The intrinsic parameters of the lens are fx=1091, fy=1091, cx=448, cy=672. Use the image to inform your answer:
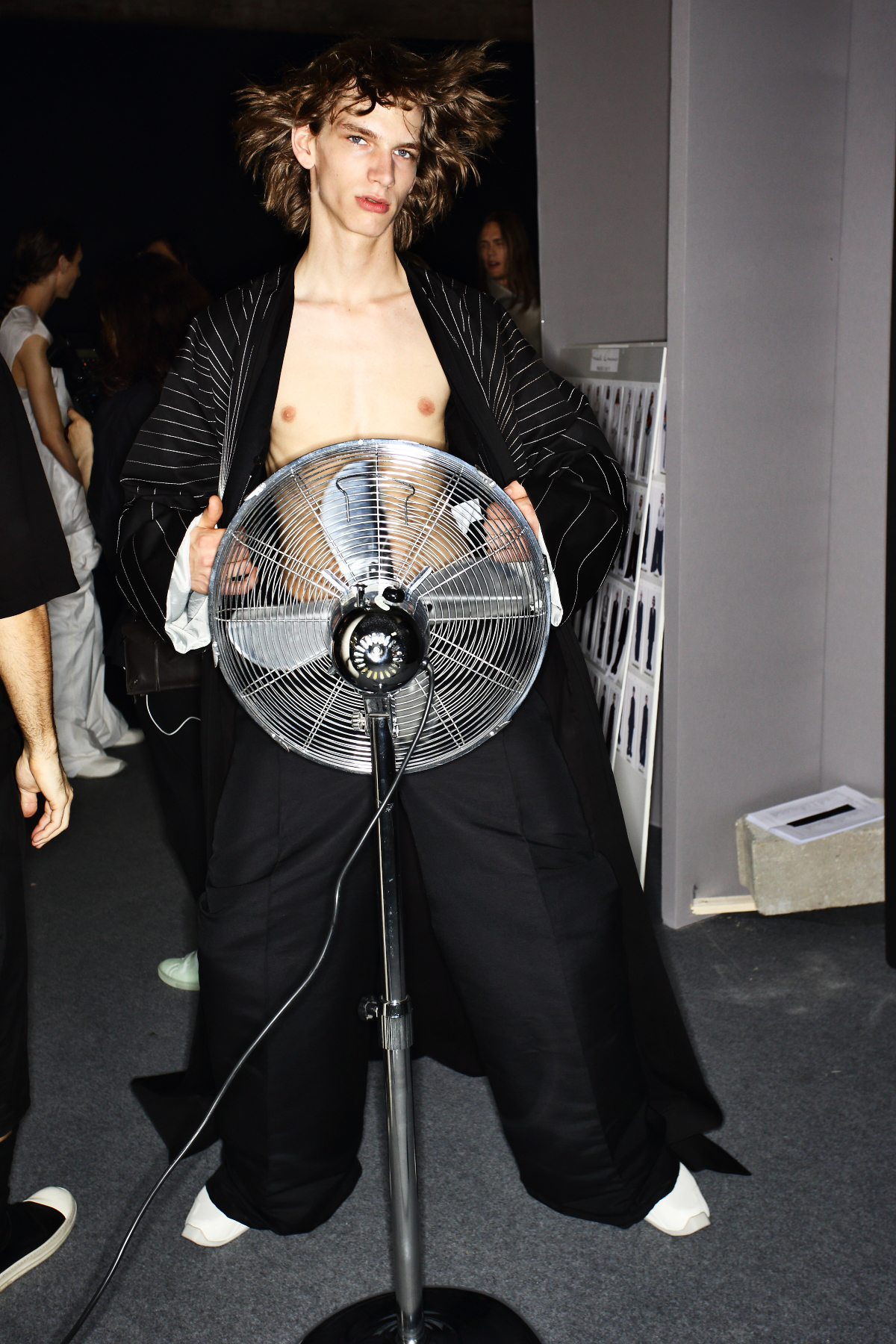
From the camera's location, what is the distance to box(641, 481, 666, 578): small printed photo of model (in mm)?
2613

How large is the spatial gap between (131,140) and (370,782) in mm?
5408

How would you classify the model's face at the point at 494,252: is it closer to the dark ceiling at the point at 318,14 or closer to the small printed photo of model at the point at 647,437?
the small printed photo of model at the point at 647,437

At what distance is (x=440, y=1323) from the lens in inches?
62.9

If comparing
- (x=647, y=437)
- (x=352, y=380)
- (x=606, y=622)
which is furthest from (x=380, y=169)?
(x=606, y=622)

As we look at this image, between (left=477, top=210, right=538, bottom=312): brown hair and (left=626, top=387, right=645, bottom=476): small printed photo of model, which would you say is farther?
(left=477, top=210, right=538, bottom=312): brown hair

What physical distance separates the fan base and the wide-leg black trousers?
0.16 metres

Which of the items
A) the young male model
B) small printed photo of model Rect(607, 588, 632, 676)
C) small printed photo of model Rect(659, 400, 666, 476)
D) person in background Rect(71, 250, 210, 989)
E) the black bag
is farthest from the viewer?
small printed photo of model Rect(607, 588, 632, 676)

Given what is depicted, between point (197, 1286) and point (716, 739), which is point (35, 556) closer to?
point (197, 1286)

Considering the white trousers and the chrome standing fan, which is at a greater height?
the chrome standing fan

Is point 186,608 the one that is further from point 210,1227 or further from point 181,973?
point 181,973

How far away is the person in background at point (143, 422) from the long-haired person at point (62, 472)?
0.84 metres

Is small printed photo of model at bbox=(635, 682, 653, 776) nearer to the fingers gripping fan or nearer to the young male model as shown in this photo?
the young male model

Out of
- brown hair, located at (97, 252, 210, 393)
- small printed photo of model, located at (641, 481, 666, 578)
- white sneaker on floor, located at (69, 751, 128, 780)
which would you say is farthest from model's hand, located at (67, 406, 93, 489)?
small printed photo of model, located at (641, 481, 666, 578)

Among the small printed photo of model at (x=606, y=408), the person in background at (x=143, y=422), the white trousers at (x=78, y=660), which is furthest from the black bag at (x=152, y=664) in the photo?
the white trousers at (x=78, y=660)
